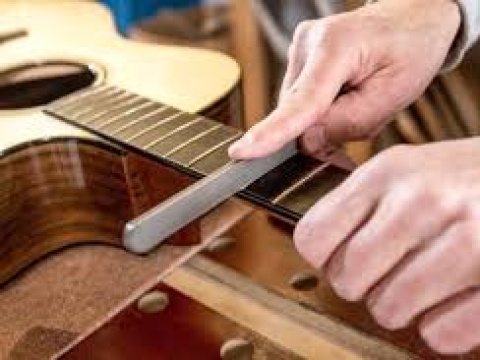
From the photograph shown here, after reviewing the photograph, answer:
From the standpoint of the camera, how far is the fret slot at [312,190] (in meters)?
0.47

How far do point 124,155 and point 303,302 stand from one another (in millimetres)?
193

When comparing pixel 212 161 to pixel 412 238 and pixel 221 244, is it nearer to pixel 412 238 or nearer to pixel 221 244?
pixel 221 244

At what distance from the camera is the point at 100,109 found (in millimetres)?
667

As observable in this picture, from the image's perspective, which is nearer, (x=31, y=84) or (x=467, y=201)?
(x=467, y=201)

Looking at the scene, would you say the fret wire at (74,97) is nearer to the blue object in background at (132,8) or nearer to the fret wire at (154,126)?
the fret wire at (154,126)

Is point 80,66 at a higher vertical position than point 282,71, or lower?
higher

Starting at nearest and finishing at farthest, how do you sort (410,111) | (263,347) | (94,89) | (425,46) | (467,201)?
(467,201) < (263,347) < (425,46) < (94,89) < (410,111)

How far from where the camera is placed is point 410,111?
83cm

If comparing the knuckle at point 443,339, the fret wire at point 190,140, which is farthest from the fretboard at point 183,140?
the knuckle at point 443,339

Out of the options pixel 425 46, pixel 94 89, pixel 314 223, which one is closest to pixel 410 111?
pixel 425 46

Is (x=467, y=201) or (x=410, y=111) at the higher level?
(x=467, y=201)

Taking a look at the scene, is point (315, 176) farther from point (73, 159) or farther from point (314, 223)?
A: point (73, 159)

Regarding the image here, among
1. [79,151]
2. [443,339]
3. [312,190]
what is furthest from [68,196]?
[443,339]

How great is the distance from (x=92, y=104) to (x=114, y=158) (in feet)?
0.30
